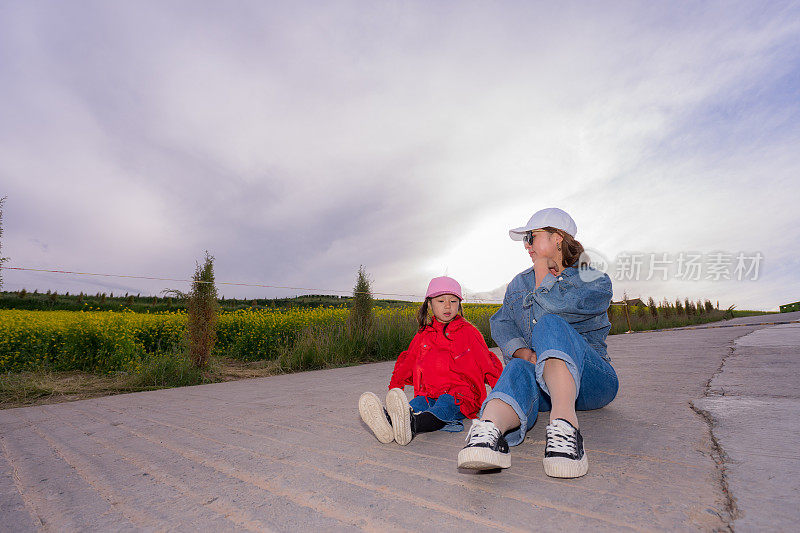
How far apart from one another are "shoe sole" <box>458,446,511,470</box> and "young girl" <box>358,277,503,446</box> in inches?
23.8

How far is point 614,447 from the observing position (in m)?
1.80

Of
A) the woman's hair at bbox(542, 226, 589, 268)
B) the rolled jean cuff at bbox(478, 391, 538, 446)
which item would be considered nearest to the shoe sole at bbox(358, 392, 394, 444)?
the rolled jean cuff at bbox(478, 391, 538, 446)

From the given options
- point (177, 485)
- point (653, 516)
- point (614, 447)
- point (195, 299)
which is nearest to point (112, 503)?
point (177, 485)

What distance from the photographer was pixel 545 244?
211 centimetres

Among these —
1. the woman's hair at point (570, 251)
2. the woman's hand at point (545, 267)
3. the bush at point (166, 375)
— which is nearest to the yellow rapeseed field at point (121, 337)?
the bush at point (166, 375)

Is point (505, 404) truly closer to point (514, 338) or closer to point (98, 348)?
point (514, 338)

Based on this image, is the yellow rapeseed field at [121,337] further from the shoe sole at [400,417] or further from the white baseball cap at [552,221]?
the white baseball cap at [552,221]

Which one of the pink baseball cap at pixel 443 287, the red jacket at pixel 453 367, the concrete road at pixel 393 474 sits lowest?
the concrete road at pixel 393 474

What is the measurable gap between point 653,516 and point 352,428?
1.61 metres

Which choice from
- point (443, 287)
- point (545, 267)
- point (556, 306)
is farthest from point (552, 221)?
point (443, 287)

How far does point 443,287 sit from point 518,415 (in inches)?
45.0

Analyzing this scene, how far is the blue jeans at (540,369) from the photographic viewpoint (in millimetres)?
1708

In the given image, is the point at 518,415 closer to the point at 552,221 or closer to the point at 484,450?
the point at 484,450

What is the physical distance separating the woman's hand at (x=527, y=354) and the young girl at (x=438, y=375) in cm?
38
